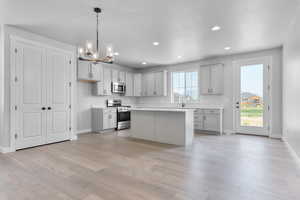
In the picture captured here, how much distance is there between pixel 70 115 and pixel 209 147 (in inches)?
151

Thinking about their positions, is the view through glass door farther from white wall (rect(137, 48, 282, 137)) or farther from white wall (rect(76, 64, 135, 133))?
white wall (rect(76, 64, 135, 133))

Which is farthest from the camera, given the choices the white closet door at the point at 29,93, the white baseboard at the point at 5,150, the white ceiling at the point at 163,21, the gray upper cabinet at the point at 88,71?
the gray upper cabinet at the point at 88,71

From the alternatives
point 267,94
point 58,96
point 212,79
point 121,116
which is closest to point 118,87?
point 121,116

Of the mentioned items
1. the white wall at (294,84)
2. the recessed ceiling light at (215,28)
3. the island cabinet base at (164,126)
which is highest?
the recessed ceiling light at (215,28)

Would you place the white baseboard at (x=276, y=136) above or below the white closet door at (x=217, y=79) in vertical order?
below

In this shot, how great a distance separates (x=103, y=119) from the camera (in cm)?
571

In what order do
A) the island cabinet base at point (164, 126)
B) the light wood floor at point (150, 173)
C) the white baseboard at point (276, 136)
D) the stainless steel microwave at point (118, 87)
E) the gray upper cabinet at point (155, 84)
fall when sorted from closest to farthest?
the light wood floor at point (150, 173)
the island cabinet base at point (164, 126)
the white baseboard at point (276, 136)
the stainless steel microwave at point (118, 87)
the gray upper cabinet at point (155, 84)

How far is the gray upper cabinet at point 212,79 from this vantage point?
566 centimetres

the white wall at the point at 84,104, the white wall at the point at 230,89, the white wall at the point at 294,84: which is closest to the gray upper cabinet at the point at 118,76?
the white wall at the point at 84,104

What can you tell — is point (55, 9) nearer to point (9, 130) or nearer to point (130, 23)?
point (130, 23)

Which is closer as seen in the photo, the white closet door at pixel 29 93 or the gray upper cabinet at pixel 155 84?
the white closet door at pixel 29 93

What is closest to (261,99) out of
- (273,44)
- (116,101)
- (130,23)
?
(273,44)

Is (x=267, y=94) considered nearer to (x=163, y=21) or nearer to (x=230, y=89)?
(x=230, y=89)

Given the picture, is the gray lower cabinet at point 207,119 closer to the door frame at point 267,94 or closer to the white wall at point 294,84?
the door frame at point 267,94
